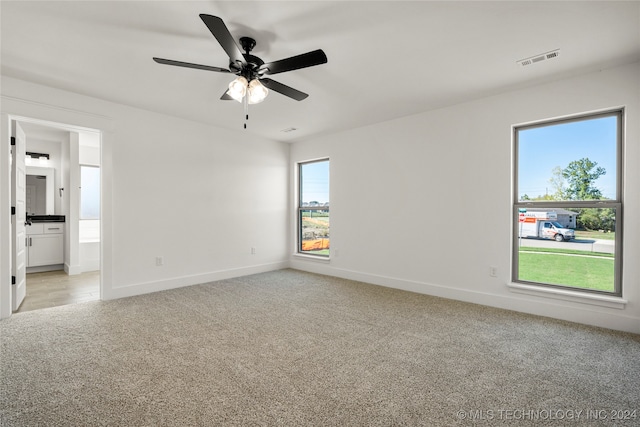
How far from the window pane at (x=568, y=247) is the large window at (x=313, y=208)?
9.92 ft

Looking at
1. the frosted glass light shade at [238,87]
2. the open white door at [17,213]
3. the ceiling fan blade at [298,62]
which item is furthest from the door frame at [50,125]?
the ceiling fan blade at [298,62]

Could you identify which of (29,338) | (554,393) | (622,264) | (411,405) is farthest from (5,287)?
(622,264)

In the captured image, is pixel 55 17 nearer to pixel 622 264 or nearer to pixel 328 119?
pixel 328 119

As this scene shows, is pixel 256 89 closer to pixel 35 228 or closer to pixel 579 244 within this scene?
pixel 579 244

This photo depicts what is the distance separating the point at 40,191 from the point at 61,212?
0.69 metres

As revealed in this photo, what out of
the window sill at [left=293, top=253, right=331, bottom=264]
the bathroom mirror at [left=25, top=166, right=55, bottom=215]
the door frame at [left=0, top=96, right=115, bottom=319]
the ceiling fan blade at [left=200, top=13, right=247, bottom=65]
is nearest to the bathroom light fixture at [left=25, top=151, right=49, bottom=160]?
the bathroom mirror at [left=25, top=166, right=55, bottom=215]

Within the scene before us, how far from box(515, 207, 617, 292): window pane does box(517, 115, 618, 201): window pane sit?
19 centimetres

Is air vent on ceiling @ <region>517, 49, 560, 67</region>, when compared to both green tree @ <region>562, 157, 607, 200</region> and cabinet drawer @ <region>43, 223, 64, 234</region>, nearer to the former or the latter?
green tree @ <region>562, 157, 607, 200</region>

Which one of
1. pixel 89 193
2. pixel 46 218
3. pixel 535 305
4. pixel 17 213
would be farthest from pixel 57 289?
pixel 535 305

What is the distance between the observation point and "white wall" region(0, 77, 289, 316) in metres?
3.48

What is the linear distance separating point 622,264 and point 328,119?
145 inches

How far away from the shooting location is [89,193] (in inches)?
237

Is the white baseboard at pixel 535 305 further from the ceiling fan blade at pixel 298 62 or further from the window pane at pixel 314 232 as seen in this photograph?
the ceiling fan blade at pixel 298 62

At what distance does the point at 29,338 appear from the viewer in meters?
2.53
